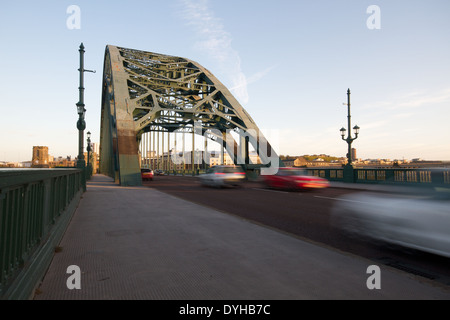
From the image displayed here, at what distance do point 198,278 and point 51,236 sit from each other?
8.45ft

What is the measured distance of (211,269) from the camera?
3.71m

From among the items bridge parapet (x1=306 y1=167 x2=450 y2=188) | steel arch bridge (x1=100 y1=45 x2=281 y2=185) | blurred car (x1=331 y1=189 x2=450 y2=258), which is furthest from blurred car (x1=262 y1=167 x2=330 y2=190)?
blurred car (x1=331 y1=189 x2=450 y2=258)

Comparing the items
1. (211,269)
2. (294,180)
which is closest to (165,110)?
(294,180)

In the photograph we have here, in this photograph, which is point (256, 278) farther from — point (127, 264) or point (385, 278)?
point (127, 264)

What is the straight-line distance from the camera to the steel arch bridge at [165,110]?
23828 mm

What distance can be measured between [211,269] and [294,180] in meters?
12.7

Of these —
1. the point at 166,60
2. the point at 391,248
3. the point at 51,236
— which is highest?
the point at 166,60

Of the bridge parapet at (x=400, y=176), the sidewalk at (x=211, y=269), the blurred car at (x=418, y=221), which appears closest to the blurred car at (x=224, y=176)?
the bridge parapet at (x=400, y=176)

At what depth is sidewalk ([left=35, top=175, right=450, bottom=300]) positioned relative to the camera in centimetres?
302

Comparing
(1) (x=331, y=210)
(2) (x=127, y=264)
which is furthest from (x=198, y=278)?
(1) (x=331, y=210)

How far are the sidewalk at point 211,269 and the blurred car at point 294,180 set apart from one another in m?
10.1

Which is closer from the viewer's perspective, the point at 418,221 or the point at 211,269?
the point at 211,269

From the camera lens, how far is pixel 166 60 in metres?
44.3

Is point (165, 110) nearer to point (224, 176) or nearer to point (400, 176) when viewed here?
point (224, 176)
